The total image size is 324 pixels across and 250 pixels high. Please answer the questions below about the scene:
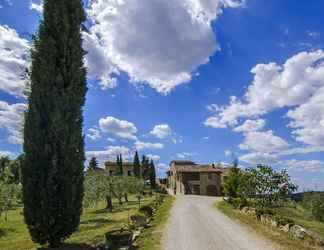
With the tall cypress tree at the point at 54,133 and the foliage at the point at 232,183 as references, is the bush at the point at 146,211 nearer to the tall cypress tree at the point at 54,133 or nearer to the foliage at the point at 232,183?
the tall cypress tree at the point at 54,133

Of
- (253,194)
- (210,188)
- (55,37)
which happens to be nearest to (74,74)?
(55,37)

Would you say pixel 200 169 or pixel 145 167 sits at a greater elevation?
pixel 145 167

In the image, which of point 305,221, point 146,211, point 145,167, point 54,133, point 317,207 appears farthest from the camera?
point 145,167

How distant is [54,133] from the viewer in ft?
29.6

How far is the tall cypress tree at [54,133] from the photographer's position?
8867 millimetres

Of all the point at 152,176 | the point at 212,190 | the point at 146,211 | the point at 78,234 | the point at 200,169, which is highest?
the point at 200,169

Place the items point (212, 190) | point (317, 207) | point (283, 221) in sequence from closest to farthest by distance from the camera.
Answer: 1. point (283, 221)
2. point (317, 207)
3. point (212, 190)

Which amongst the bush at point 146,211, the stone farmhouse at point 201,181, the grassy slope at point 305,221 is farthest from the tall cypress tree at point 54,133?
the stone farmhouse at point 201,181

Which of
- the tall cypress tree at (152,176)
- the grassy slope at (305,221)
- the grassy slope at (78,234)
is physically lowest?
the grassy slope at (78,234)

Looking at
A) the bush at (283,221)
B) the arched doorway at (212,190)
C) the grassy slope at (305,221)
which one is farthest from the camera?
the arched doorway at (212,190)

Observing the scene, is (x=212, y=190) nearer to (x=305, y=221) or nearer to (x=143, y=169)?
(x=143, y=169)

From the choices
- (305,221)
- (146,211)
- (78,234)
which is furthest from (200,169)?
(78,234)

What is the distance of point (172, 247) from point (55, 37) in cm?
783

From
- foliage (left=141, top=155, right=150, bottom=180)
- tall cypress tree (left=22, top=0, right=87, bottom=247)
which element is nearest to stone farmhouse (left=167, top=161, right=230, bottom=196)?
foliage (left=141, top=155, right=150, bottom=180)
